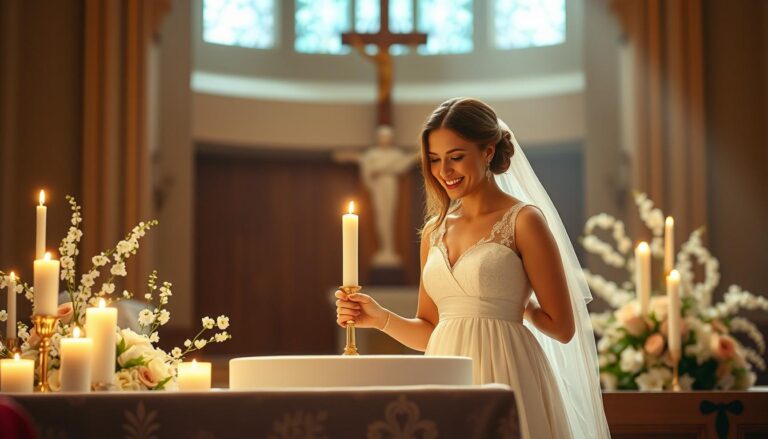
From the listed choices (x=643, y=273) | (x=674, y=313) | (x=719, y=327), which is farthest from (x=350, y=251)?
(x=719, y=327)

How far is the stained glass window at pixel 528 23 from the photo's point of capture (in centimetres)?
1112

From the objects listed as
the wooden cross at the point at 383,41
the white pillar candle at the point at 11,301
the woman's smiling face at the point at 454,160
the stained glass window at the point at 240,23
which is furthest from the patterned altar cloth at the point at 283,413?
the stained glass window at the point at 240,23

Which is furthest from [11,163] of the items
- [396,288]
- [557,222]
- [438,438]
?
[438,438]

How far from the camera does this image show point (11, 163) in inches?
275

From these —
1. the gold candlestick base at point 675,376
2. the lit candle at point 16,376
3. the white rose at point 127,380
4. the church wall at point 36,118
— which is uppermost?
the church wall at point 36,118

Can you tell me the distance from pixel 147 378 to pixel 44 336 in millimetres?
300

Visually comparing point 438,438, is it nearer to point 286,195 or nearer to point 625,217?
point 625,217

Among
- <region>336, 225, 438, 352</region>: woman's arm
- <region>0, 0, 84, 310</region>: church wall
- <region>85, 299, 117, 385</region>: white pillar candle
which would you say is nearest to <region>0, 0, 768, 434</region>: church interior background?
<region>0, 0, 84, 310</region>: church wall

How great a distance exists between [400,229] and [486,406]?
9.08m

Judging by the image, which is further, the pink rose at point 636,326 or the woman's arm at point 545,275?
the pink rose at point 636,326

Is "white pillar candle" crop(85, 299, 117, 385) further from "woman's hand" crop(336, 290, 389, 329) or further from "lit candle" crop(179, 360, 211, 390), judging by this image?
"woman's hand" crop(336, 290, 389, 329)

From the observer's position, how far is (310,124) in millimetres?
10859

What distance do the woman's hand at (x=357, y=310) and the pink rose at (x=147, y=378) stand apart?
45 cm

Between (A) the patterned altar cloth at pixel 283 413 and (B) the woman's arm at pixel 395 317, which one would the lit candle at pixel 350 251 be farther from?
(A) the patterned altar cloth at pixel 283 413
